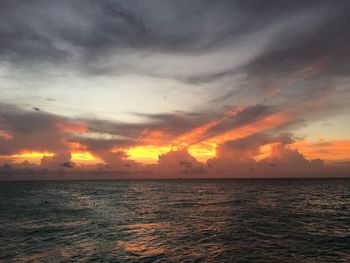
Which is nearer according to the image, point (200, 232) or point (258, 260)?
point (258, 260)

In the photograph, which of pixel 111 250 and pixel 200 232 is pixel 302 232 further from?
pixel 111 250

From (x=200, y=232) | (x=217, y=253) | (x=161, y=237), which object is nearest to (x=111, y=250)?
(x=161, y=237)

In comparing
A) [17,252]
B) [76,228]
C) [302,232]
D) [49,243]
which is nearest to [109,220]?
[76,228]

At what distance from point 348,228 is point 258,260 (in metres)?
20.8

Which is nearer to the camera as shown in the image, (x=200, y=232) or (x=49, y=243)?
(x=49, y=243)

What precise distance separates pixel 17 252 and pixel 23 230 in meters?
13.2

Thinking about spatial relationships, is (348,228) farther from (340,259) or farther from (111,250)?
(111,250)

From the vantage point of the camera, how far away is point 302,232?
35.1 m

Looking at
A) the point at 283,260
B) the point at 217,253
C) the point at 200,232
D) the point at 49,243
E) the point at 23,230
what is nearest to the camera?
the point at 283,260

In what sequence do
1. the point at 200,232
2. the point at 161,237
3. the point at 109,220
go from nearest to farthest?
the point at 161,237 → the point at 200,232 → the point at 109,220

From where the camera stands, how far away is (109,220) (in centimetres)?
4697

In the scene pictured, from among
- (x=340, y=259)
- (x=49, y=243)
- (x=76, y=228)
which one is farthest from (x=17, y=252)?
(x=340, y=259)

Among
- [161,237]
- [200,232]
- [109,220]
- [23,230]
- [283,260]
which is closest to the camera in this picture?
[283,260]

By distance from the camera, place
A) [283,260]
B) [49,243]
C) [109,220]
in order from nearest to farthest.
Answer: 1. [283,260]
2. [49,243]
3. [109,220]
